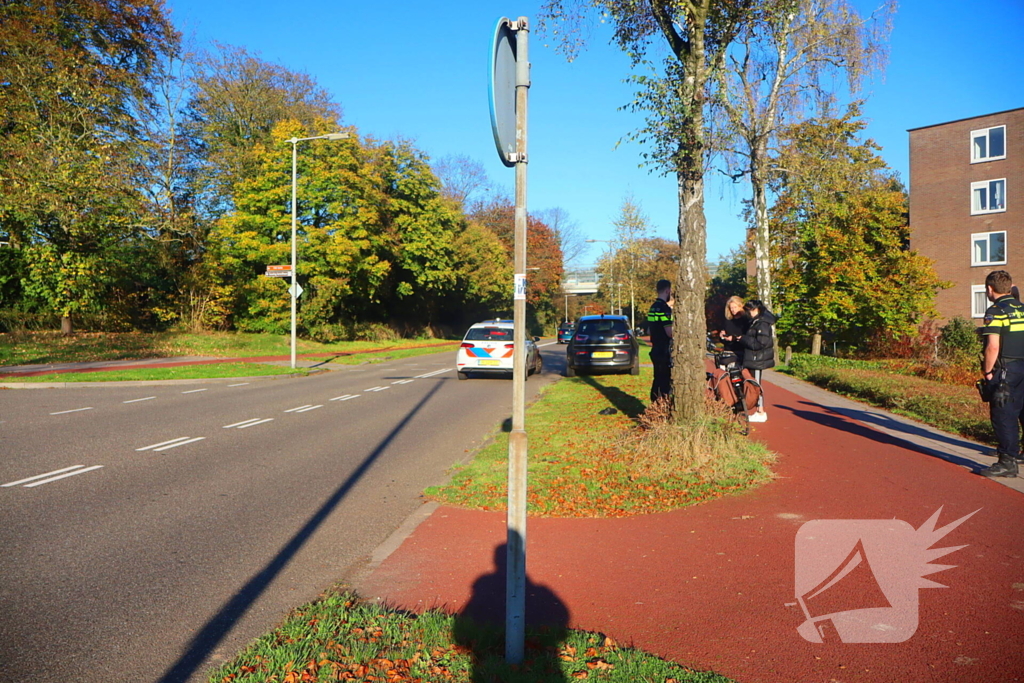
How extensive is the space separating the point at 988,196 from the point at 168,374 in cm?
3493

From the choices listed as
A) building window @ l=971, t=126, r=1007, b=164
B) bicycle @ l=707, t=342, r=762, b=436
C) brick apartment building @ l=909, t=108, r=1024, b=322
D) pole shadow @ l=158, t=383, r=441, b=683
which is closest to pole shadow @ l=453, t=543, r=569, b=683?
pole shadow @ l=158, t=383, r=441, b=683

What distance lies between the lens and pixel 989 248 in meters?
→ 32.9

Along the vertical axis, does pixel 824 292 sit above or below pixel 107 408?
above

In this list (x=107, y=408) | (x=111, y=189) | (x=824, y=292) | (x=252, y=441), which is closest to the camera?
(x=252, y=441)

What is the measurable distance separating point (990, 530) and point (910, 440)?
13.1ft

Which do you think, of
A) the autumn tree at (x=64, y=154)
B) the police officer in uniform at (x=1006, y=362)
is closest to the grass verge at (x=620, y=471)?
the police officer in uniform at (x=1006, y=362)

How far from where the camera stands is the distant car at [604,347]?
19.4m

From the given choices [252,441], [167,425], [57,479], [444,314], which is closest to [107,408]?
[167,425]

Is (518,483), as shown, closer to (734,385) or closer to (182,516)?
(182,516)

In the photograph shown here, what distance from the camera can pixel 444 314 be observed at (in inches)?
2584

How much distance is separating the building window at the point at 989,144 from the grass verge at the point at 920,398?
20900mm

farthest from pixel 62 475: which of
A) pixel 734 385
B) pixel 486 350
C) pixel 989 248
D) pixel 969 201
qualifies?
pixel 969 201

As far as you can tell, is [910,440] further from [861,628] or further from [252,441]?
[252,441]

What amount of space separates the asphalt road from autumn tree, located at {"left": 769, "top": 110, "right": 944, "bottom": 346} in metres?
15.3
